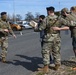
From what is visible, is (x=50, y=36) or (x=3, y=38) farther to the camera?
(x=3, y=38)

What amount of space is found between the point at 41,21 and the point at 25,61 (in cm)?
274

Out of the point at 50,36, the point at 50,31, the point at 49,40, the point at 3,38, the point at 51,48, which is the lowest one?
the point at 51,48

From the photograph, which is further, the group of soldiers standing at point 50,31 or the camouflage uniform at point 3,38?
the camouflage uniform at point 3,38

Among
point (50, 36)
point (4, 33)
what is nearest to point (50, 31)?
point (50, 36)

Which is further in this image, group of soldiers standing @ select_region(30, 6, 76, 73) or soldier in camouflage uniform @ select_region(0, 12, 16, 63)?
soldier in camouflage uniform @ select_region(0, 12, 16, 63)

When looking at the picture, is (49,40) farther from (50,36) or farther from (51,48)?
(51,48)

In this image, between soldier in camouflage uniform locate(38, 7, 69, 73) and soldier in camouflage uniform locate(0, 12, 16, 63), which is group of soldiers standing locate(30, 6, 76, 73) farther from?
soldier in camouflage uniform locate(0, 12, 16, 63)

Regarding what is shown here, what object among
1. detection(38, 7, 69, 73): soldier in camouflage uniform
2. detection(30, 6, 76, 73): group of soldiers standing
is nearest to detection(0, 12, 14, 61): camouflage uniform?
detection(30, 6, 76, 73): group of soldiers standing

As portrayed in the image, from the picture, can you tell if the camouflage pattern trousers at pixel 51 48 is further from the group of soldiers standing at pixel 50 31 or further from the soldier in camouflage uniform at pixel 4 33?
the soldier in camouflage uniform at pixel 4 33

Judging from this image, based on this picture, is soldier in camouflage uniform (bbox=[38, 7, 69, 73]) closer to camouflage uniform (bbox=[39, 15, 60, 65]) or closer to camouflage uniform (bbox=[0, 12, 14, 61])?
camouflage uniform (bbox=[39, 15, 60, 65])

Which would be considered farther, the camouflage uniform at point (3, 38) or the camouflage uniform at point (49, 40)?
the camouflage uniform at point (3, 38)

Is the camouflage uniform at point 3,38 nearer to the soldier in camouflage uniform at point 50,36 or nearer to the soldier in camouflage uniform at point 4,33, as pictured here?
the soldier in camouflage uniform at point 4,33

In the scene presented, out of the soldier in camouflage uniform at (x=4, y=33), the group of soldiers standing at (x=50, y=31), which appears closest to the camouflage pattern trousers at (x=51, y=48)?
the group of soldiers standing at (x=50, y=31)

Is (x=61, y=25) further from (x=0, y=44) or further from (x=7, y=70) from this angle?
(x=0, y=44)
